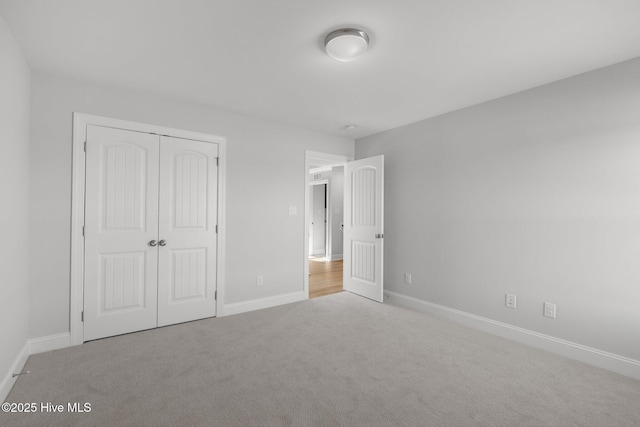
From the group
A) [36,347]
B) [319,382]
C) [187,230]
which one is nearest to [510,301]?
[319,382]

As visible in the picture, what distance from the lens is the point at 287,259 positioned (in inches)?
160

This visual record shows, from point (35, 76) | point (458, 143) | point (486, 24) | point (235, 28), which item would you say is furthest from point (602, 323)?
point (35, 76)

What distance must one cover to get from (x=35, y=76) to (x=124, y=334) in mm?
2493

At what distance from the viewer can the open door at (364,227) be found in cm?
407

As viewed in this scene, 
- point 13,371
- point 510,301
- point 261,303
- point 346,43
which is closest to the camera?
point 346,43

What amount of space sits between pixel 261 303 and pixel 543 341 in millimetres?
3072

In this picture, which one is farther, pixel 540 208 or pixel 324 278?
pixel 324 278

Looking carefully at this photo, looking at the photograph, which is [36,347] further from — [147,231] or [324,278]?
[324,278]

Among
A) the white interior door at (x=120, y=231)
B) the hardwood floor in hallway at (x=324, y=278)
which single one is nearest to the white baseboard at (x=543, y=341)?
the hardwood floor in hallway at (x=324, y=278)

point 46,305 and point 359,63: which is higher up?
point 359,63

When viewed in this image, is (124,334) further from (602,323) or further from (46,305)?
(602,323)

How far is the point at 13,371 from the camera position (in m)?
2.12

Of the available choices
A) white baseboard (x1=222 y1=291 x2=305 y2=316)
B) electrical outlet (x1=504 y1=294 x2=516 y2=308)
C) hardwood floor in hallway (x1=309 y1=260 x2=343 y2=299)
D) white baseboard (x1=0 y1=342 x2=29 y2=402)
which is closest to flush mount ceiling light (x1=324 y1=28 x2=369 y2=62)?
electrical outlet (x1=504 y1=294 x2=516 y2=308)

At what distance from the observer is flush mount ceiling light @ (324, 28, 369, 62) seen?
193 cm
